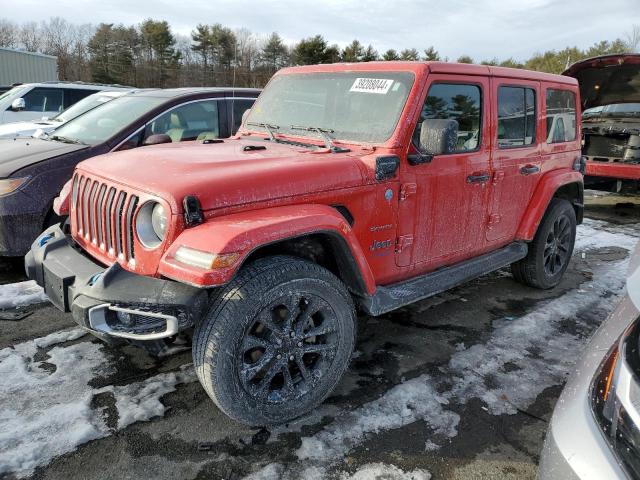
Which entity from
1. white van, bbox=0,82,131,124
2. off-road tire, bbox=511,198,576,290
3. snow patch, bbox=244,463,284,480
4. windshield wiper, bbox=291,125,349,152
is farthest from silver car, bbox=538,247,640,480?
white van, bbox=0,82,131,124

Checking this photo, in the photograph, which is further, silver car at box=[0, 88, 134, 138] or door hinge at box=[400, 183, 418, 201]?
silver car at box=[0, 88, 134, 138]

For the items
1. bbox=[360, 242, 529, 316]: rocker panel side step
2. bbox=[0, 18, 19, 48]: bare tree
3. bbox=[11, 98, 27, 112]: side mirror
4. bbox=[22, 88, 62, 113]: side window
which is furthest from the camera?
bbox=[0, 18, 19, 48]: bare tree

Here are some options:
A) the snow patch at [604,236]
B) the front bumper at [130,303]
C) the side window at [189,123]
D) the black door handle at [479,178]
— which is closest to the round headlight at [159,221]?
the front bumper at [130,303]

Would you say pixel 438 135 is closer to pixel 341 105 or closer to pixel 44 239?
pixel 341 105

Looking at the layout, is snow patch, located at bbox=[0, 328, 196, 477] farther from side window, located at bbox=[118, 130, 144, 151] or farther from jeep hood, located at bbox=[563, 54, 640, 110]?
jeep hood, located at bbox=[563, 54, 640, 110]

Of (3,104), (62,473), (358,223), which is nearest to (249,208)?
(358,223)

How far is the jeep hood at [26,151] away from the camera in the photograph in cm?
432

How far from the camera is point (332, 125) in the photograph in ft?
10.9

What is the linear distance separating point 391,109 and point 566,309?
8.51 feet

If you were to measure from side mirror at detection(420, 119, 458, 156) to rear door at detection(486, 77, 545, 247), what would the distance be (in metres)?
0.97

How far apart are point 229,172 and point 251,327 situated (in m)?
0.80

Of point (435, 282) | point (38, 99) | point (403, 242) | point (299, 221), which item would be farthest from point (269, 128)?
point (38, 99)

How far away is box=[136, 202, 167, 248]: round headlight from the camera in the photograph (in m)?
2.39

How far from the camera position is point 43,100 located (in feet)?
32.9
